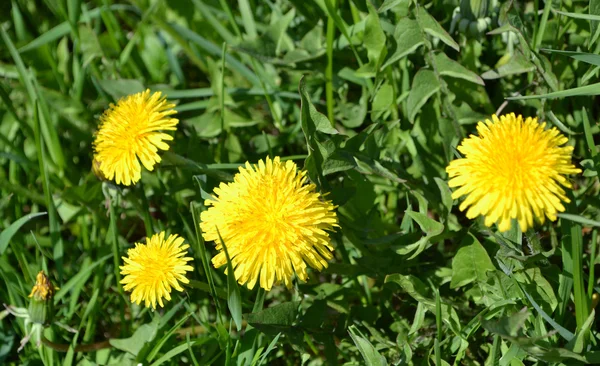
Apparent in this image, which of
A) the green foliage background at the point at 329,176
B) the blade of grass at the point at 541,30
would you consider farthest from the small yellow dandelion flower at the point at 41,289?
the blade of grass at the point at 541,30

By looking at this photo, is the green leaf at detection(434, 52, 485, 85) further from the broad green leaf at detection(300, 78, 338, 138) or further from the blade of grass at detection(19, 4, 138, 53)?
the blade of grass at detection(19, 4, 138, 53)

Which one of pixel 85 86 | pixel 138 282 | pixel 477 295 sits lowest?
pixel 477 295

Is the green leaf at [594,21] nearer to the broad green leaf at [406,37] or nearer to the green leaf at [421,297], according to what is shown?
the broad green leaf at [406,37]

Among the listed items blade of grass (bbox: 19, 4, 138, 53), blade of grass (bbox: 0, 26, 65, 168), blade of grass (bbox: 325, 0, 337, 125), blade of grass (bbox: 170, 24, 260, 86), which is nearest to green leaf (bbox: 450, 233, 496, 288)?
blade of grass (bbox: 325, 0, 337, 125)

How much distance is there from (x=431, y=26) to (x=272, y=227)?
66 centimetres


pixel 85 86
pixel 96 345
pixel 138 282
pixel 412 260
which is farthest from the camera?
pixel 85 86

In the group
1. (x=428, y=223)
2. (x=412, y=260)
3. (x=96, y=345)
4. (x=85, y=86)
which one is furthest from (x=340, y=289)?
(x=85, y=86)

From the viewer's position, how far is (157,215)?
2.29m

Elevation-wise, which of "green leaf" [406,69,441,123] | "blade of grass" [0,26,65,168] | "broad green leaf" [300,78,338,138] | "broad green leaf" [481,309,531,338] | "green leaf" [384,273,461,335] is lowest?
"broad green leaf" [481,309,531,338]

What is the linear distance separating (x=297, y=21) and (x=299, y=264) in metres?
1.16

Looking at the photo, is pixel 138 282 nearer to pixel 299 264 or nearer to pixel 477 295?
pixel 299 264

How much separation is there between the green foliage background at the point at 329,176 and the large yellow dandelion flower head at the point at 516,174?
2.8 inches

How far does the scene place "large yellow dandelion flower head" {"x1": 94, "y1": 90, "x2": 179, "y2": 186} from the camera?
164 cm

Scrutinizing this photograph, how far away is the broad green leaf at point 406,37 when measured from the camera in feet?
5.55
